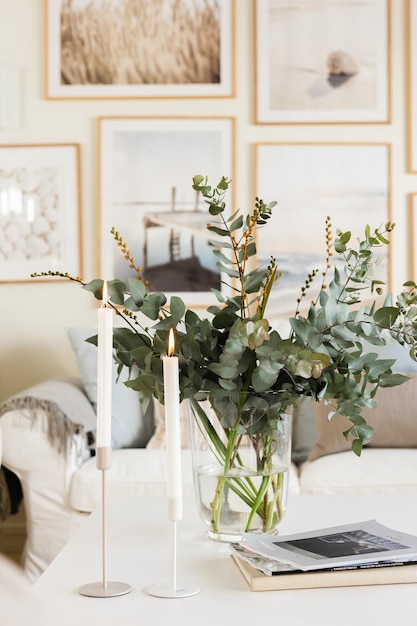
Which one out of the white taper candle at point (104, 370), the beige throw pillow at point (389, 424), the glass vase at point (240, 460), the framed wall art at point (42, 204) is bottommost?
the beige throw pillow at point (389, 424)

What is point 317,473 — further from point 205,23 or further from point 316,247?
point 205,23

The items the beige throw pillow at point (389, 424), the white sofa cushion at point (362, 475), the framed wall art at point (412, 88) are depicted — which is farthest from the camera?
the framed wall art at point (412, 88)

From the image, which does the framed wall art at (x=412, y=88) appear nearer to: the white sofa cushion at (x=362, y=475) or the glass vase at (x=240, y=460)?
the white sofa cushion at (x=362, y=475)

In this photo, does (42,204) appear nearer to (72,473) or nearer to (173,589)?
(72,473)

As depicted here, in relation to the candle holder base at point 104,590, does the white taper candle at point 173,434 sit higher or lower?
higher

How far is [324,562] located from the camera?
48.7 inches

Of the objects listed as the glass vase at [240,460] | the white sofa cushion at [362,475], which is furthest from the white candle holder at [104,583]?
the white sofa cushion at [362,475]

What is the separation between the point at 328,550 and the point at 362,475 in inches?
63.2

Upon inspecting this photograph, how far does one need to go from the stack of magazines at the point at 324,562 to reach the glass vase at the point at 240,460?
0.11m

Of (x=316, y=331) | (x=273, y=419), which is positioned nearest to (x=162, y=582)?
(x=273, y=419)

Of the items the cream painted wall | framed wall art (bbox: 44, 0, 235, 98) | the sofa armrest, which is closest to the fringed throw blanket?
the sofa armrest

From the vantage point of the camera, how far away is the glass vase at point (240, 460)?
1.42 meters

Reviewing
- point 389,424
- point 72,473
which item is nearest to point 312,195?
point 389,424

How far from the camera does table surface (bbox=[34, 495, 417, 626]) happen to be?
113 cm
